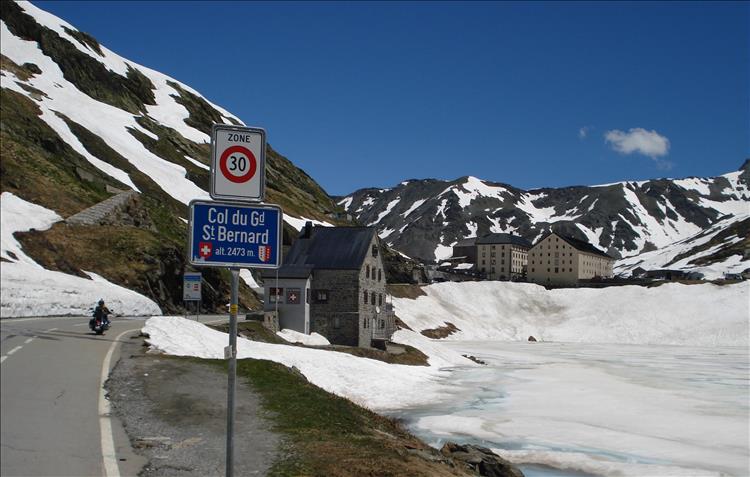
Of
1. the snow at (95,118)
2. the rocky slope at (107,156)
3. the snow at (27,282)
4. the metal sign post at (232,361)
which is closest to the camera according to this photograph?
the metal sign post at (232,361)

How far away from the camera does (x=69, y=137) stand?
86.7m

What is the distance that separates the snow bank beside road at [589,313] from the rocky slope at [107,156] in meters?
33.1

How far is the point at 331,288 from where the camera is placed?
64.3 meters

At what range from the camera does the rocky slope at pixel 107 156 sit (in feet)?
88.5

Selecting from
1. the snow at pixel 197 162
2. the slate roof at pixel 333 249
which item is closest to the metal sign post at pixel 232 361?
the slate roof at pixel 333 249

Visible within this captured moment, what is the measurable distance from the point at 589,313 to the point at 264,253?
12802 cm

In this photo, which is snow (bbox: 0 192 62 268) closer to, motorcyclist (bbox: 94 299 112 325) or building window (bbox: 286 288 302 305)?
motorcyclist (bbox: 94 299 112 325)

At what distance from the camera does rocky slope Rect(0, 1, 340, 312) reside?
88.5ft

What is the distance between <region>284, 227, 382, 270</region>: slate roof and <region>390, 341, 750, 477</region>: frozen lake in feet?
49.9

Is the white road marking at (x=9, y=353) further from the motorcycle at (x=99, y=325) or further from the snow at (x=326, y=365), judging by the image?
the snow at (x=326, y=365)

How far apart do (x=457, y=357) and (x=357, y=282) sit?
14829 mm

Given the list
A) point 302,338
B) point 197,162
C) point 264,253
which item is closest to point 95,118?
point 197,162

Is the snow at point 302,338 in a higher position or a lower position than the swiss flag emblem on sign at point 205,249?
lower

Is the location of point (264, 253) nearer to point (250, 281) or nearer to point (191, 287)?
point (191, 287)
